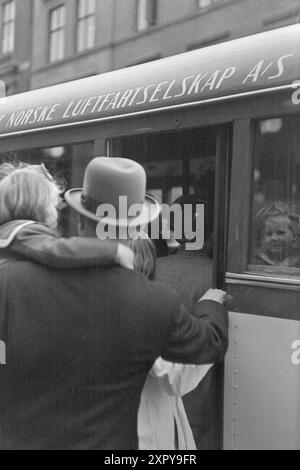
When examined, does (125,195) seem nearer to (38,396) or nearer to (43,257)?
(43,257)

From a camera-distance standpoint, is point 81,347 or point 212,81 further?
point 212,81

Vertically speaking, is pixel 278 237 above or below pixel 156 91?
below

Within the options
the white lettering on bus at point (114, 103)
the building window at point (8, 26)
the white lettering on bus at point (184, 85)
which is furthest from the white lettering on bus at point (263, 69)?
the building window at point (8, 26)

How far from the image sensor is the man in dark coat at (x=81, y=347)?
1652 millimetres

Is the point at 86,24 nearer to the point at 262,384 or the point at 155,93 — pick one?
the point at 155,93

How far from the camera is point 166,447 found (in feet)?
6.40

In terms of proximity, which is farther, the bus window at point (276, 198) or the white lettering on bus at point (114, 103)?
the white lettering on bus at point (114, 103)

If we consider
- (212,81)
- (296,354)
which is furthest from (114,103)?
(296,354)

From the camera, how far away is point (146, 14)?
2533mm

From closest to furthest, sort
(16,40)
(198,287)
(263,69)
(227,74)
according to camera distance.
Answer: (263,69) → (227,74) → (198,287) → (16,40)

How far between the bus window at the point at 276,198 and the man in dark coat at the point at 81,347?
0.68 metres

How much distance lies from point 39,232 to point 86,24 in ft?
4.58

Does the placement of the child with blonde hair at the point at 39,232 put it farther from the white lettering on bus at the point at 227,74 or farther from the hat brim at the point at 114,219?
the white lettering on bus at the point at 227,74
